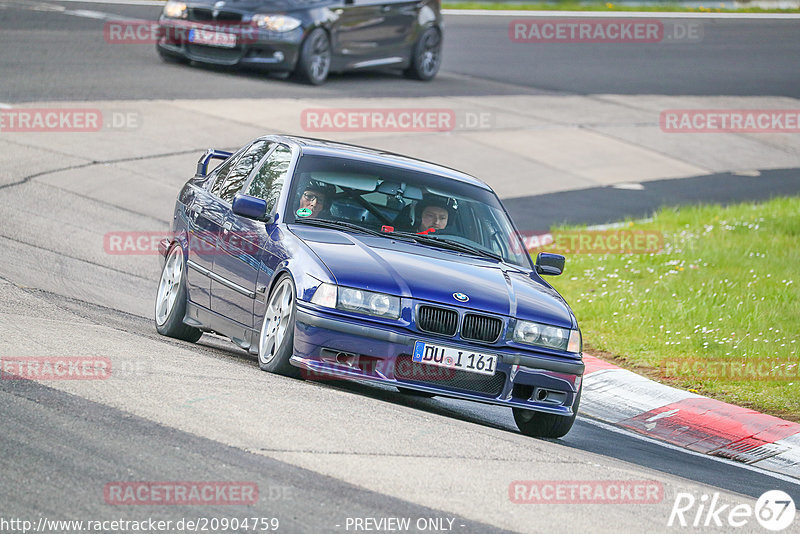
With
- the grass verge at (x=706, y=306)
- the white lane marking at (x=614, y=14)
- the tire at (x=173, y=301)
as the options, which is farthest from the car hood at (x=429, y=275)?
the white lane marking at (x=614, y=14)

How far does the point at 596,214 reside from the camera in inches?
707

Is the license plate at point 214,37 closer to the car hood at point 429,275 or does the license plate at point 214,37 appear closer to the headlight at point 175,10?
the headlight at point 175,10

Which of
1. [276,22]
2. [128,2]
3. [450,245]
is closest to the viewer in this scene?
[450,245]

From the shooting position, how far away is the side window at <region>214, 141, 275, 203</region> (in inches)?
378

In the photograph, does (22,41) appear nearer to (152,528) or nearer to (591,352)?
(591,352)

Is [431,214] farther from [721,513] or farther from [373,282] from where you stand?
[721,513]

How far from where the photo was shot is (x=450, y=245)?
28.9 ft

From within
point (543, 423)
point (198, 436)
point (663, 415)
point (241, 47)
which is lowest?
point (663, 415)

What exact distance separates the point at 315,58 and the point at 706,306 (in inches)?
460

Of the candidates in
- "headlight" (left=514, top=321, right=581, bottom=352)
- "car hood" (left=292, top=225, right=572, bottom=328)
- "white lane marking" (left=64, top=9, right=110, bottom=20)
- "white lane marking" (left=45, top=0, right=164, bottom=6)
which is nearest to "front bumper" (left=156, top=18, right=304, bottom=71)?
"white lane marking" (left=64, top=9, right=110, bottom=20)

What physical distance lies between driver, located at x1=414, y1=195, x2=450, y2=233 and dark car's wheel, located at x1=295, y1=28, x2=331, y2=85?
44.5 ft

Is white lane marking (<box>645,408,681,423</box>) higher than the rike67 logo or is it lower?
lower

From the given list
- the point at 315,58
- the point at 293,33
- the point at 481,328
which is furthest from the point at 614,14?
the point at 481,328

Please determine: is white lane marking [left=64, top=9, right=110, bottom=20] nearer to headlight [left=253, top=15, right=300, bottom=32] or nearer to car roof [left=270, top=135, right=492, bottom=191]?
headlight [left=253, top=15, right=300, bottom=32]
